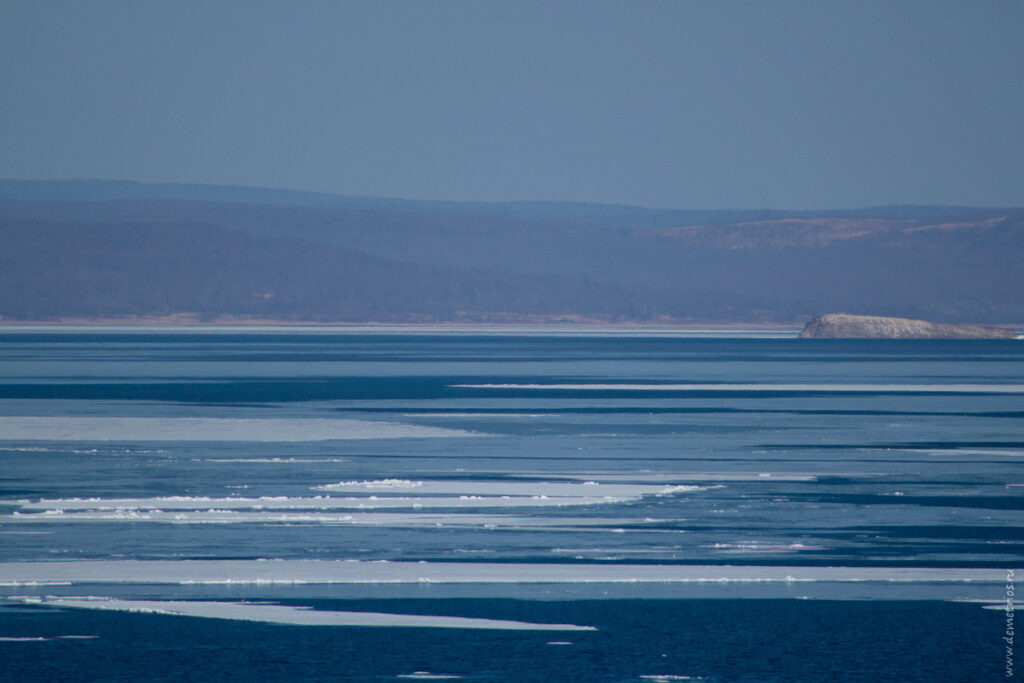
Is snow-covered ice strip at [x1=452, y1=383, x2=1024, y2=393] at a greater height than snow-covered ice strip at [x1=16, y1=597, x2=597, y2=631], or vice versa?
snow-covered ice strip at [x1=452, y1=383, x2=1024, y2=393]

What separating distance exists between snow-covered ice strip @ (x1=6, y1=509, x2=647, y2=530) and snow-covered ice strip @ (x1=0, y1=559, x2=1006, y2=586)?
6.21ft

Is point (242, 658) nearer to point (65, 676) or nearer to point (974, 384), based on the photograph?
Answer: point (65, 676)

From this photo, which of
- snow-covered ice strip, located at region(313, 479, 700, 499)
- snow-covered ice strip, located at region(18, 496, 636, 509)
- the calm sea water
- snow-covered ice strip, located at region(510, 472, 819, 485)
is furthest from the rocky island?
snow-covered ice strip, located at region(18, 496, 636, 509)

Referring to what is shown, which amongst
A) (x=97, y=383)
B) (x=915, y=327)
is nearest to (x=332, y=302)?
(x=915, y=327)

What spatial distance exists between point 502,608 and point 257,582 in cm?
183

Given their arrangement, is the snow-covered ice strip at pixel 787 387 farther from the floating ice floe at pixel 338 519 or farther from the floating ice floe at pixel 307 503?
the floating ice floe at pixel 338 519

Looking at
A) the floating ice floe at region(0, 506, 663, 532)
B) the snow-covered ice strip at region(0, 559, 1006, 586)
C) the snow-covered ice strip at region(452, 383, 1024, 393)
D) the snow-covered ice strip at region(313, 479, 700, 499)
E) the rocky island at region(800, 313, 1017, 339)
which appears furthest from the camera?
the rocky island at region(800, 313, 1017, 339)

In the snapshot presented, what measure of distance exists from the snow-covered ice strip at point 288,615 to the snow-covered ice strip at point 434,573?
2.09 feet

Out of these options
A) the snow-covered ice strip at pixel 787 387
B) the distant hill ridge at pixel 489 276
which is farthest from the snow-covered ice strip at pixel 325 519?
the distant hill ridge at pixel 489 276

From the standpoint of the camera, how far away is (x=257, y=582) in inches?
462

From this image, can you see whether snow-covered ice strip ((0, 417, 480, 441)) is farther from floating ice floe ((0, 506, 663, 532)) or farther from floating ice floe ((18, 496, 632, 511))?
floating ice floe ((0, 506, 663, 532))

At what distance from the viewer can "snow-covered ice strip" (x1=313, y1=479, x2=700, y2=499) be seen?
16516mm

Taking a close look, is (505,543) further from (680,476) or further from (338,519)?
(680,476)

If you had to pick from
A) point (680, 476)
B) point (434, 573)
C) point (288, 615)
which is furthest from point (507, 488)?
point (288, 615)
